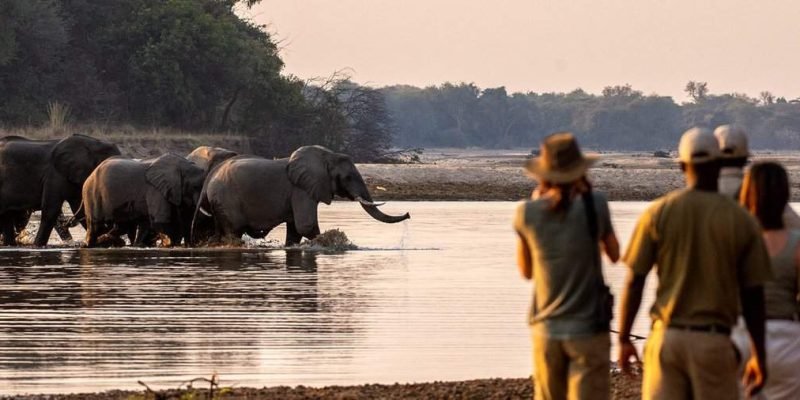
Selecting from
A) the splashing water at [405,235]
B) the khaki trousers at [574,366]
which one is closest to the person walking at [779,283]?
the khaki trousers at [574,366]

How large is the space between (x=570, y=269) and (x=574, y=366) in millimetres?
422

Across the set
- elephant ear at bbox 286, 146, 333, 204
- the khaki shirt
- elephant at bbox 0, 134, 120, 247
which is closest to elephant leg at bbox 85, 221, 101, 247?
elephant at bbox 0, 134, 120, 247

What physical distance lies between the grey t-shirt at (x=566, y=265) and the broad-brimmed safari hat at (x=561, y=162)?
0.12 m

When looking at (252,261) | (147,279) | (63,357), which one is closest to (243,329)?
(63,357)

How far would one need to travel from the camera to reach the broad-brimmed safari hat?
7918 millimetres

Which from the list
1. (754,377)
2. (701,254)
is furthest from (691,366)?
(701,254)

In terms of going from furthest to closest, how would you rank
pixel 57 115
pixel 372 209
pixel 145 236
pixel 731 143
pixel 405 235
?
pixel 57 115 < pixel 405 235 < pixel 145 236 < pixel 372 209 < pixel 731 143

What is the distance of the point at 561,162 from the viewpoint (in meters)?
7.95

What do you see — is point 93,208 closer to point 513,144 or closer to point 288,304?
point 288,304

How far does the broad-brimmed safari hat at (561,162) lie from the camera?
312 inches

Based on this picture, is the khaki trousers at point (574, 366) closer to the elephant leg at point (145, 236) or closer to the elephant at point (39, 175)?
the elephant leg at point (145, 236)

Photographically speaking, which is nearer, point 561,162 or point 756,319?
point 756,319

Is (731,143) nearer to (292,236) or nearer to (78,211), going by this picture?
(292,236)

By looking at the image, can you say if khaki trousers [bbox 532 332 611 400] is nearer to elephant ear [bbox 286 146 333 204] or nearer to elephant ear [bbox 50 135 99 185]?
elephant ear [bbox 286 146 333 204]
